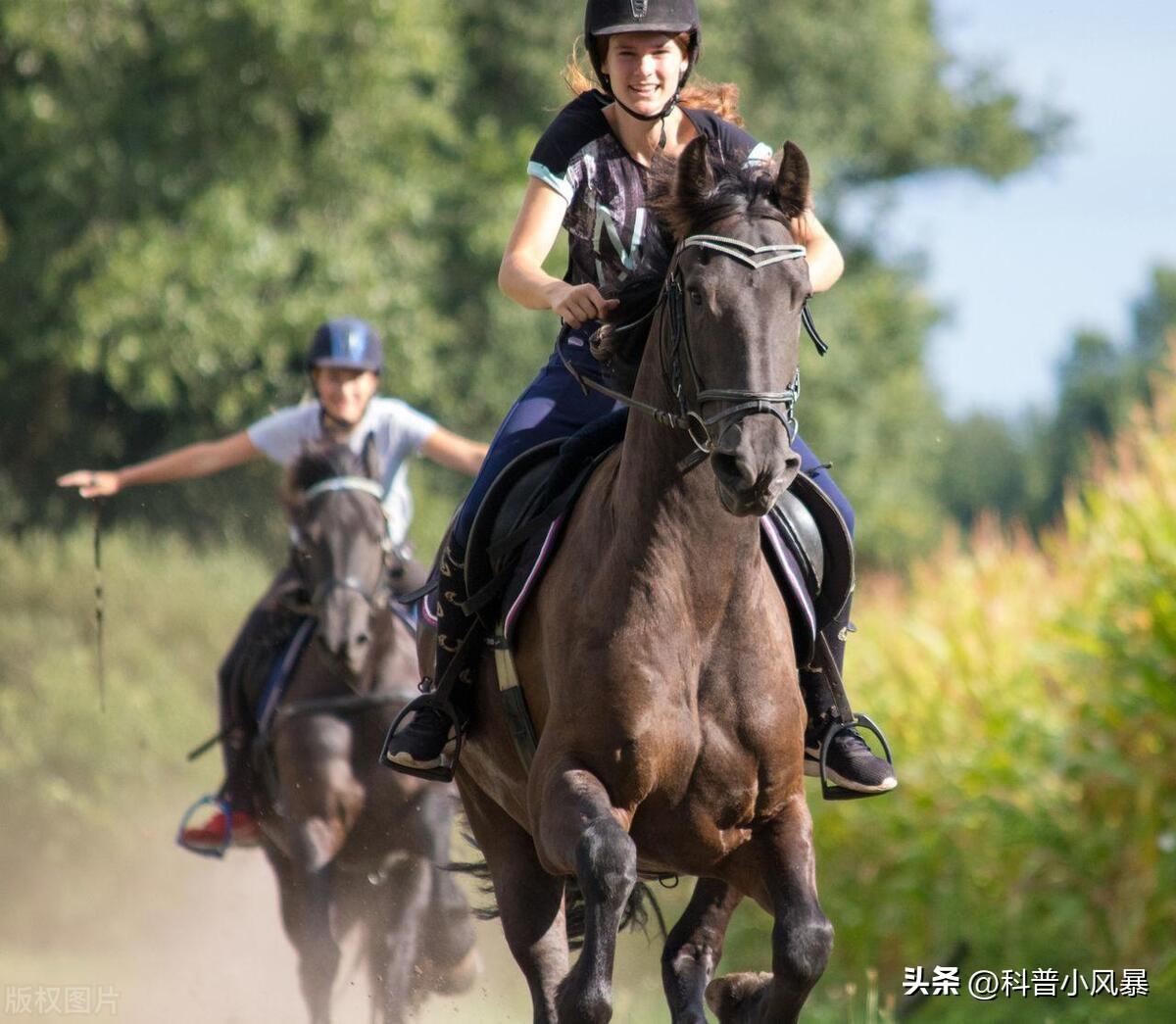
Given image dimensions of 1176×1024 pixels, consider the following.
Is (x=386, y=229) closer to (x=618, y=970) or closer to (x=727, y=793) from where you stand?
(x=618, y=970)

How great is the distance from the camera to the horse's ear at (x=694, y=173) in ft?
16.5

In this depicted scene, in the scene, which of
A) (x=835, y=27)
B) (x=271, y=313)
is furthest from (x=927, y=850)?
(x=835, y=27)

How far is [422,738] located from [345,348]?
4063 mm

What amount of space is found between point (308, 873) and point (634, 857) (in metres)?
4.26

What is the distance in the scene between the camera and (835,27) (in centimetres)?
2512

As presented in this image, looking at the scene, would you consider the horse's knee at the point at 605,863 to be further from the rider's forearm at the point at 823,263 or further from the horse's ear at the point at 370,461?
the horse's ear at the point at 370,461

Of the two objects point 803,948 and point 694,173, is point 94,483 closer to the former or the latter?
point 694,173

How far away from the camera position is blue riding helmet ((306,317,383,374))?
9.84 m

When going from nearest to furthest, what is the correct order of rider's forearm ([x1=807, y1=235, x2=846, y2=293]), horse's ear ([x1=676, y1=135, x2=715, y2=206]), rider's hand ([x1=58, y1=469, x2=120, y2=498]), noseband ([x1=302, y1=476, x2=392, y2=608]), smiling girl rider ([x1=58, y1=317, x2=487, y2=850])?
1. horse's ear ([x1=676, y1=135, x2=715, y2=206])
2. rider's forearm ([x1=807, y1=235, x2=846, y2=293])
3. rider's hand ([x1=58, y1=469, x2=120, y2=498])
4. noseband ([x1=302, y1=476, x2=392, y2=608])
5. smiling girl rider ([x1=58, y1=317, x2=487, y2=850])

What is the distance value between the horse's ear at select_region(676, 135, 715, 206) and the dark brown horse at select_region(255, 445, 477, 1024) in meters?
4.47

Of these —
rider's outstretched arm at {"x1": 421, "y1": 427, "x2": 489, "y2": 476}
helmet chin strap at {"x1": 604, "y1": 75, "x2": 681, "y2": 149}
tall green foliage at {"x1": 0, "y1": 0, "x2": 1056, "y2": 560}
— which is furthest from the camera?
tall green foliage at {"x1": 0, "y1": 0, "x2": 1056, "y2": 560}

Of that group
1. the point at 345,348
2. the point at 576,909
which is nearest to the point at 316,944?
the point at 576,909

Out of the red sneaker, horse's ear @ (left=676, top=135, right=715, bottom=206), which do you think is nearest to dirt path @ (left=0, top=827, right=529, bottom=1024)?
the red sneaker

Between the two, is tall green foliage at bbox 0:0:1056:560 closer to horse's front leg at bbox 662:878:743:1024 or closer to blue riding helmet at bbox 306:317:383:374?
blue riding helmet at bbox 306:317:383:374
